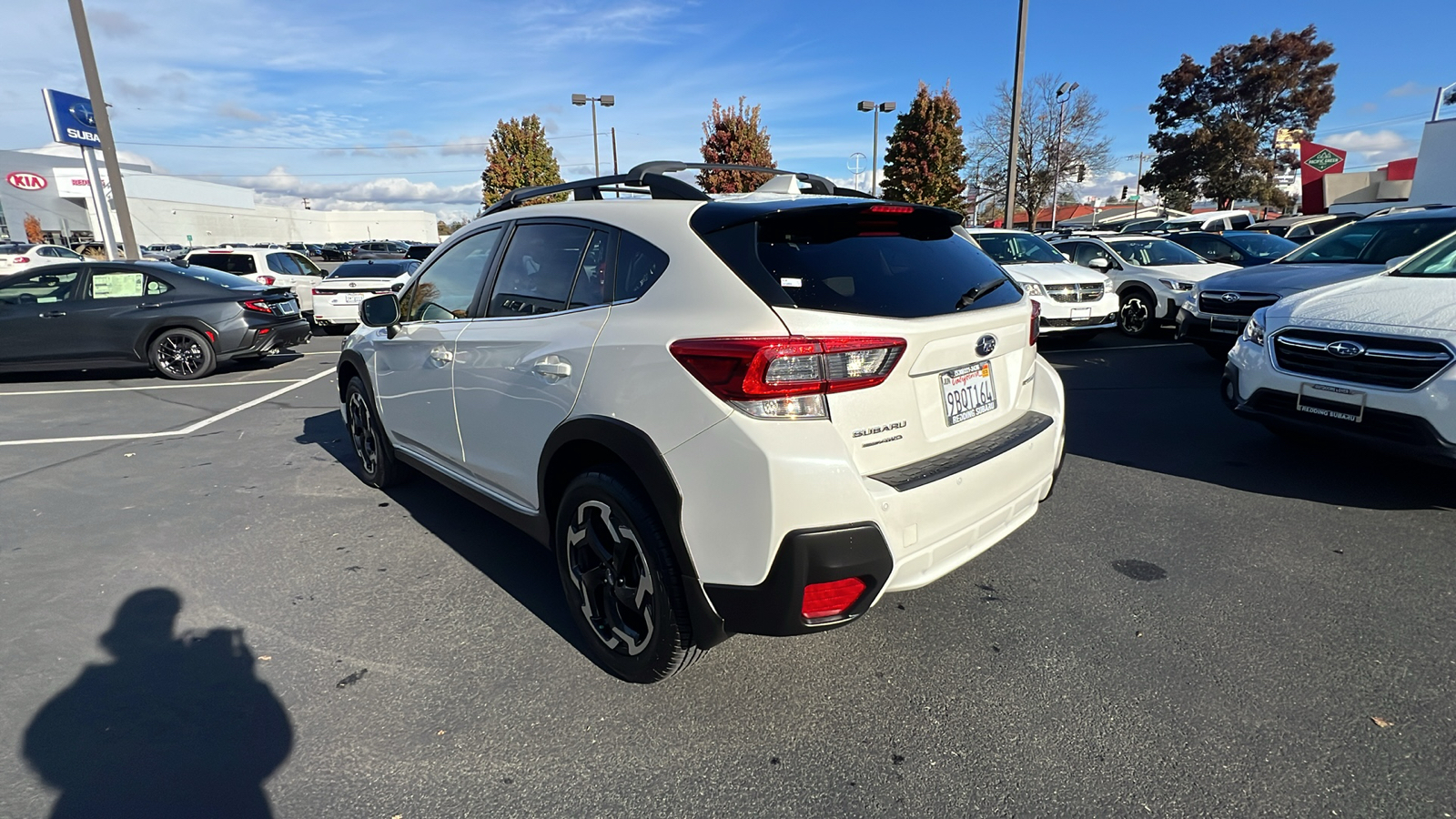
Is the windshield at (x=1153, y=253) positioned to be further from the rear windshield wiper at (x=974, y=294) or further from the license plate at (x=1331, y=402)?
the rear windshield wiper at (x=974, y=294)

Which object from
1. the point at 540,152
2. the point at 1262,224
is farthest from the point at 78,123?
the point at 1262,224

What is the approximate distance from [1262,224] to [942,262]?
3393cm

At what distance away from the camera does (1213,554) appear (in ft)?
12.0

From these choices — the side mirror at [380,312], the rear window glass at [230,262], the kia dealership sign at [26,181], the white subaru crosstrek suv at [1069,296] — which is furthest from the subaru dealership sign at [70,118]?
the kia dealership sign at [26,181]

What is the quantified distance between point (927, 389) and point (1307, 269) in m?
7.18

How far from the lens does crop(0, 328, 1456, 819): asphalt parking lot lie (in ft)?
7.17

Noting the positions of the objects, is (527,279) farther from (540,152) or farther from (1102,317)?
(540,152)

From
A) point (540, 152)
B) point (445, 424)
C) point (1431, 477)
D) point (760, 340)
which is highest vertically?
point (540, 152)

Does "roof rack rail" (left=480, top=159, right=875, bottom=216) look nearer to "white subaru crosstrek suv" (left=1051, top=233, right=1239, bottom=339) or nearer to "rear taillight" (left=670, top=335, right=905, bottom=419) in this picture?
"rear taillight" (left=670, top=335, right=905, bottom=419)

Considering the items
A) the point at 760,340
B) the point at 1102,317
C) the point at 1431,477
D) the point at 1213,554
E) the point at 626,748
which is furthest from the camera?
the point at 1102,317

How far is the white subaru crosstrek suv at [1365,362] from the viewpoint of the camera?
12.2ft

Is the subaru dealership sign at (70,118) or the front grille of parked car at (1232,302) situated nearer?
the front grille of parked car at (1232,302)

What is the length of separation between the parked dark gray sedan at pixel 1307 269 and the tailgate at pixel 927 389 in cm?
595

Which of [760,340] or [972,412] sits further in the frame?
[972,412]
